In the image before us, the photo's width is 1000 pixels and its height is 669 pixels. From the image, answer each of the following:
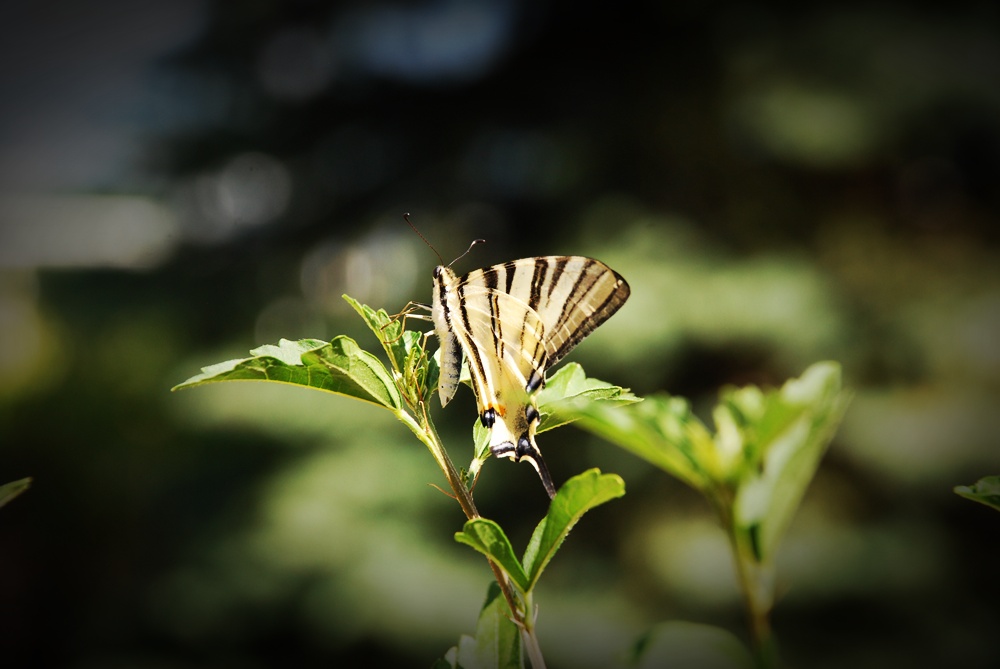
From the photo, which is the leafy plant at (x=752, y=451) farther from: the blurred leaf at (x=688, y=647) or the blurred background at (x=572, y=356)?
the blurred background at (x=572, y=356)

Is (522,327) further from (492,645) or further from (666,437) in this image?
(666,437)

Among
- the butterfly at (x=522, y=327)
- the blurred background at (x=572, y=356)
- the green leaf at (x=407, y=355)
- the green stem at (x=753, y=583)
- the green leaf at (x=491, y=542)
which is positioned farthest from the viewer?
the blurred background at (x=572, y=356)

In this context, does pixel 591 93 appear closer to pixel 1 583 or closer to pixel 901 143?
pixel 901 143

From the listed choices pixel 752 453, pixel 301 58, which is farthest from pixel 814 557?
pixel 301 58

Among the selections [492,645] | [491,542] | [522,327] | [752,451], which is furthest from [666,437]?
[522,327]

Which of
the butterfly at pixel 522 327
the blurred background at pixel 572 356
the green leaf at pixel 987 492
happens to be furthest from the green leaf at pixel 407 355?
the blurred background at pixel 572 356

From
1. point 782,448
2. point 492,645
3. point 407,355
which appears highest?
point 407,355
